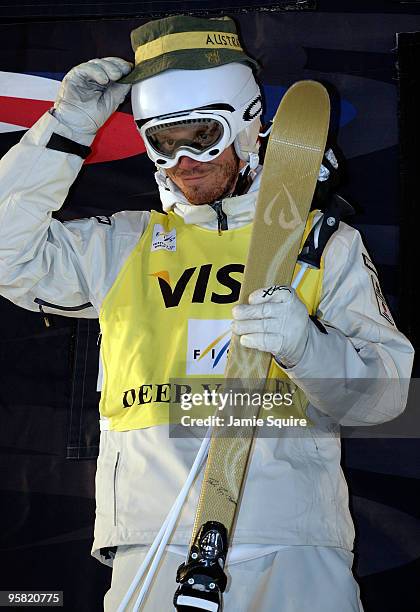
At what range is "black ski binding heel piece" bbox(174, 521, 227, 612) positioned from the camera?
1.91 meters

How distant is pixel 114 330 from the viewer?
2.34 meters

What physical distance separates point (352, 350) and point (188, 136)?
2.06ft

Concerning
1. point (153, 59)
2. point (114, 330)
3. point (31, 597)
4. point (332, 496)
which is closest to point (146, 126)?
point (153, 59)

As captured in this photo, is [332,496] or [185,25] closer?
[332,496]

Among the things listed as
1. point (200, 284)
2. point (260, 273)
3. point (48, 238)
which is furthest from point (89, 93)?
point (260, 273)

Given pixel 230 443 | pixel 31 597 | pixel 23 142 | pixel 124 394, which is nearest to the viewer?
pixel 230 443

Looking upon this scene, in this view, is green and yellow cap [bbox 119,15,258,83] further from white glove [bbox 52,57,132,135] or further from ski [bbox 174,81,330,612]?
ski [bbox 174,81,330,612]

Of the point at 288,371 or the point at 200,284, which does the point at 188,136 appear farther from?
the point at 288,371

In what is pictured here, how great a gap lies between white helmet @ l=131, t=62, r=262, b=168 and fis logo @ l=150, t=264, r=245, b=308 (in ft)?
0.82

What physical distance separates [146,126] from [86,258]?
13.1 inches

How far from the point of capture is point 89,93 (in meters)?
2.42

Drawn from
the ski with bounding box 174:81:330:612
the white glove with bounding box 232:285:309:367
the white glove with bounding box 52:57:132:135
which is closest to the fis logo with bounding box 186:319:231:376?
the ski with bounding box 174:81:330:612

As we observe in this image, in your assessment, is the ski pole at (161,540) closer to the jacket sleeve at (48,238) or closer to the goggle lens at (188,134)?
the jacket sleeve at (48,238)

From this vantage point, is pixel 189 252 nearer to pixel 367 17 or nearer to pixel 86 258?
pixel 86 258
